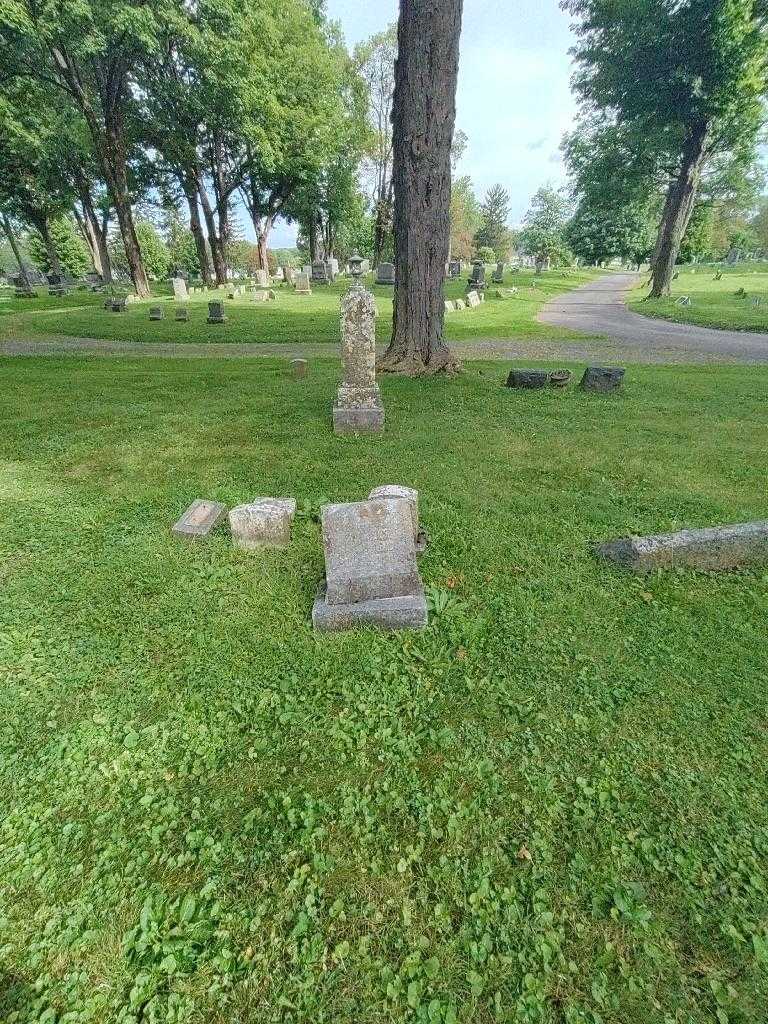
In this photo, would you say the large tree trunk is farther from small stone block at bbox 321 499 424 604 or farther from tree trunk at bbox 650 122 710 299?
tree trunk at bbox 650 122 710 299

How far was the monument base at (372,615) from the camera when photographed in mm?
3518

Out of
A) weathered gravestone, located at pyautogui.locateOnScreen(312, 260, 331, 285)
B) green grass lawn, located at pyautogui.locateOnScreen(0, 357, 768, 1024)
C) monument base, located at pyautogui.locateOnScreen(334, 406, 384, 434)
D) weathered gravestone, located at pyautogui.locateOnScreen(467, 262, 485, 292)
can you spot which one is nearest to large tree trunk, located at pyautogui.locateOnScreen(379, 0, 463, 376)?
monument base, located at pyautogui.locateOnScreen(334, 406, 384, 434)

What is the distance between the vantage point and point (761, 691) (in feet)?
9.96

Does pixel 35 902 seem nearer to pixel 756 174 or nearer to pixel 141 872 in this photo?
pixel 141 872

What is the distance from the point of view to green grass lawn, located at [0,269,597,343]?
52.1 feet

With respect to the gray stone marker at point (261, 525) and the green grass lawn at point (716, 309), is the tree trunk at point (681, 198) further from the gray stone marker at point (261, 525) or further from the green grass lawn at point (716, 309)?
the gray stone marker at point (261, 525)

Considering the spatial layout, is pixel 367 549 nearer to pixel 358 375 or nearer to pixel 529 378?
pixel 358 375

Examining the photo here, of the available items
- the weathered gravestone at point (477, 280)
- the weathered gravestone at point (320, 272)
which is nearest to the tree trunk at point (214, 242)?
the weathered gravestone at point (320, 272)

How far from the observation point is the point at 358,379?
286 inches

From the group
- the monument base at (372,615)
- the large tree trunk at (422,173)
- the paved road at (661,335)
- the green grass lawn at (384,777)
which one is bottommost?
the green grass lawn at (384,777)

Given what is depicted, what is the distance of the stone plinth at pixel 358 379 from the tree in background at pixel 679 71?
21.2 metres

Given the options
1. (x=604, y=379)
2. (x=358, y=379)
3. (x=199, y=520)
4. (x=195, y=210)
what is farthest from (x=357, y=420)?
(x=195, y=210)

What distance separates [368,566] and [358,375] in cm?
442

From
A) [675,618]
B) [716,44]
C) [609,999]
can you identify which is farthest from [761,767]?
[716,44]
